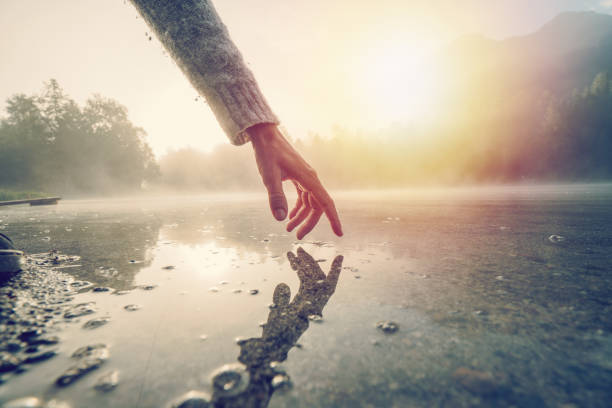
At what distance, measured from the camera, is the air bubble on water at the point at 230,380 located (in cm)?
69

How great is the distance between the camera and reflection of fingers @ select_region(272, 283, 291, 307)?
1244mm

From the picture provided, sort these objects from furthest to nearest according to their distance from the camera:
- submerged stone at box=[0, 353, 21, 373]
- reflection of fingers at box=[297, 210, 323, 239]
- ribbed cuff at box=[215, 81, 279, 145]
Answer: reflection of fingers at box=[297, 210, 323, 239], ribbed cuff at box=[215, 81, 279, 145], submerged stone at box=[0, 353, 21, 373]

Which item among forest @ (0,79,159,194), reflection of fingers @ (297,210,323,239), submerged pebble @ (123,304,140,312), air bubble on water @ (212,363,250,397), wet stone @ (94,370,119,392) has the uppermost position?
forest @ (0,79,159,194)

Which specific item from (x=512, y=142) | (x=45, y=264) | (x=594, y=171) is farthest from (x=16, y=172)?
(x=594, y=171)

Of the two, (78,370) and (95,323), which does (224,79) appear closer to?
(95,323)

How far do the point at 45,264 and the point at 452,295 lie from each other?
264 centimetres

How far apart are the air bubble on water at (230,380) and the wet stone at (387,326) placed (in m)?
0.51

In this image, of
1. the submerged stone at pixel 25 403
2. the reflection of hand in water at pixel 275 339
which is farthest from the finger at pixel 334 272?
the submerged stone at pixel 25 403

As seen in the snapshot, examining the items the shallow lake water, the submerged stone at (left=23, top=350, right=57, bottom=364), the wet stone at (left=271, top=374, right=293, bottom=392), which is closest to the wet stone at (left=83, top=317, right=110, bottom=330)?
the shallow lake water

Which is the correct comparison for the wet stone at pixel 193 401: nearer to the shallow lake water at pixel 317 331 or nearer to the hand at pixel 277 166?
the shallow lake water at pixel 317 331

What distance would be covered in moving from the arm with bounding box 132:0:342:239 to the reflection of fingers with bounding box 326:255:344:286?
1.52 feet

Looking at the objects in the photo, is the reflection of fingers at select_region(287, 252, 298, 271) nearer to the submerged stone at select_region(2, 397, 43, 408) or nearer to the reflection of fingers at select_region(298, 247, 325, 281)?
the reflection of fingers at select_region(298, 247, 325, 281)

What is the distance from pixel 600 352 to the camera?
32.2 inches

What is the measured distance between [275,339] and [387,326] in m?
0.42
